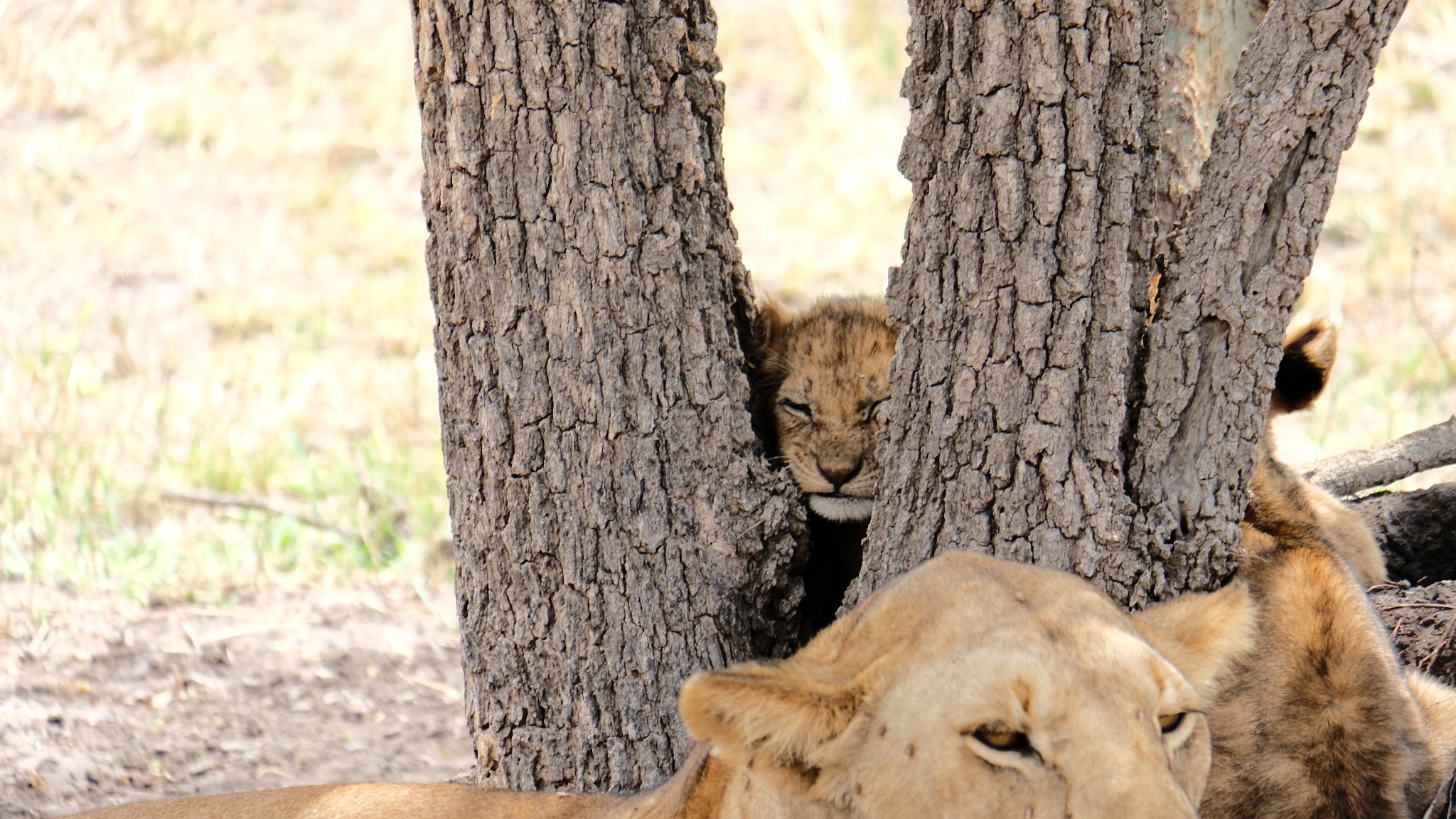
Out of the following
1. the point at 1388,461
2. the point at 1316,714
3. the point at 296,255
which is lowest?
the point at 1316,714

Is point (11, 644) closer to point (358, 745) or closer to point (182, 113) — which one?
point (358, 745)

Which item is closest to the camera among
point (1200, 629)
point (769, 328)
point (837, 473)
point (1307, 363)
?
point (1200, 629)

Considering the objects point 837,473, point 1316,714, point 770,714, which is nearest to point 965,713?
point 770,714

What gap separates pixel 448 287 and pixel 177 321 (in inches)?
193

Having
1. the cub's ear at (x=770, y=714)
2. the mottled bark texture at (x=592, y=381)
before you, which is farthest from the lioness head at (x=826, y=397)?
the cub's ear at (x=770, y=714)

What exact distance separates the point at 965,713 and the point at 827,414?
1.76 m

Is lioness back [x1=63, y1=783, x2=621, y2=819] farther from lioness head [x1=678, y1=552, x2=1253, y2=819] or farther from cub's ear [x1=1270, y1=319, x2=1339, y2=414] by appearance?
cub's ear [x1=1270, y1=319, x2=1339, y2=414]

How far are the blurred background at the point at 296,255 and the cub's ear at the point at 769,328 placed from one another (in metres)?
2.09

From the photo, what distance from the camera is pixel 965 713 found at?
1.82 meters

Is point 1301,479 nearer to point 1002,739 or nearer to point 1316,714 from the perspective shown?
point 1316,714

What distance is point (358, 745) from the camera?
4.09 meters

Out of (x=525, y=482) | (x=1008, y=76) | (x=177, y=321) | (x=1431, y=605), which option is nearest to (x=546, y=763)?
(x=525, y=482)

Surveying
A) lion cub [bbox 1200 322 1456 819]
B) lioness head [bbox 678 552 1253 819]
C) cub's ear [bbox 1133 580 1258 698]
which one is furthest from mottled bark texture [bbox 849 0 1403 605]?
lioness head [bbox 678 552 1253 819]

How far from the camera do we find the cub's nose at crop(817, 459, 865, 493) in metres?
3.32
